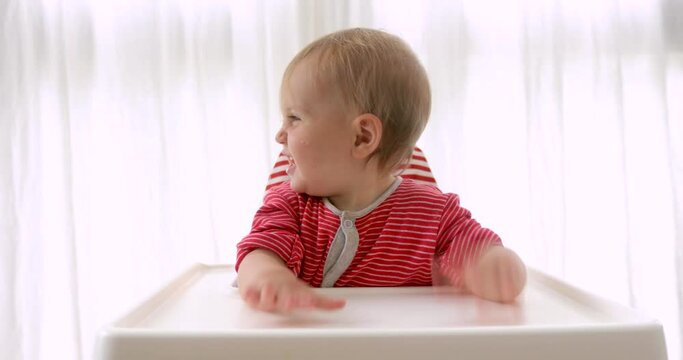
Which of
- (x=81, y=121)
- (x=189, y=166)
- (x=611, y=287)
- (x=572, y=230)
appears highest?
(x=81, y=121)

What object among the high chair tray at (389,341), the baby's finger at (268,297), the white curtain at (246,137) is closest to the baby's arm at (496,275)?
the high chair tray at (389,341)

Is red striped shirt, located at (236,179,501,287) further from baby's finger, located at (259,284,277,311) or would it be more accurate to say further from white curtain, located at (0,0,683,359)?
white curtain, located at (0,0,683,359)

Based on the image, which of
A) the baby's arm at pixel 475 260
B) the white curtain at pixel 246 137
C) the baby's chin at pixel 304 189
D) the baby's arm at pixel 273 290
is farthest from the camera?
the white curtain at pixel 246 137

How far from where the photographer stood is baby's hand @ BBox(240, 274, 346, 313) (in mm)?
597

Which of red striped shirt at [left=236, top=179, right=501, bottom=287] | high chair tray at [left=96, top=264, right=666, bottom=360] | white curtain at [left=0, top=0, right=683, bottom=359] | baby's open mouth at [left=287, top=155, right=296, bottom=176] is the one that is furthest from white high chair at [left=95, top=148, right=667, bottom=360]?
white curtain at [left=0, top=0, right=683, bottom=359]

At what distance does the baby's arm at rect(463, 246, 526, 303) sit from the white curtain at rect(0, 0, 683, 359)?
0.76 meters

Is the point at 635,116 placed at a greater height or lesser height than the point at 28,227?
greater

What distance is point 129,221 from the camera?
4.93ft

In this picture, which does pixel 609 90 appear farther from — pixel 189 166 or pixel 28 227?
pixel 28 227

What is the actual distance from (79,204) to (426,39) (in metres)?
0.80

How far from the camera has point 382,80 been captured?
2.62ft

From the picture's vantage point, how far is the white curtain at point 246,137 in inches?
58.6

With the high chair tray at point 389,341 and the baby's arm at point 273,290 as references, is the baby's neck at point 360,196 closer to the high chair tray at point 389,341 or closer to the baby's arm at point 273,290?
the baby's arm at point 273,290

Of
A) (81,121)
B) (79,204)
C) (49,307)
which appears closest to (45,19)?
(81,121)
